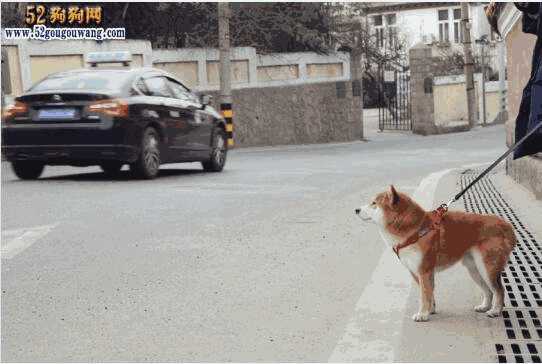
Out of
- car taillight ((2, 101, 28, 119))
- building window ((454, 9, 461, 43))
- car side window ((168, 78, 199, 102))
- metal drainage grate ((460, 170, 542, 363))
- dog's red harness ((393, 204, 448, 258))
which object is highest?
building window ((454, 9, 461, 43))

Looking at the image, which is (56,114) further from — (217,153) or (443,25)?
(443,25)

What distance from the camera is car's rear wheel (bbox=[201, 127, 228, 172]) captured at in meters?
14.7

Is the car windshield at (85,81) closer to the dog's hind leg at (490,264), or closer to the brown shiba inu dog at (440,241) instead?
the brown shiba inu dog at (440,241)

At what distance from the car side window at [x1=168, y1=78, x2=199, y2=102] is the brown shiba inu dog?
9.74m

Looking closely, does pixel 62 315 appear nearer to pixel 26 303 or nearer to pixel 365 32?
pixel 26 303

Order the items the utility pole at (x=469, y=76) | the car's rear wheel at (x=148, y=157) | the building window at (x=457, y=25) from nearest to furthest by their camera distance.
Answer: the car's rear wheel at (x=148, y=157)
the utility pole at (x=469, y=76)
the building window at (x=457, y=25)

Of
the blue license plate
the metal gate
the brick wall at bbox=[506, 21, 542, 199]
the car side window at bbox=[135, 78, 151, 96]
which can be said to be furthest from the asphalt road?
the metal gate

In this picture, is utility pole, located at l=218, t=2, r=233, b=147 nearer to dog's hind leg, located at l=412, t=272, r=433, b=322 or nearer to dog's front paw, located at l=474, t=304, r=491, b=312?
dog's front paw, located at l=474, t=304, r=491, b=312

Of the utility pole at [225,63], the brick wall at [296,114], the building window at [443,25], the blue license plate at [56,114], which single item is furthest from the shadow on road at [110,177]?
the building window at [443,25]

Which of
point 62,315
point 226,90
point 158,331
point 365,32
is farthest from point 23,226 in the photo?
point 365,32

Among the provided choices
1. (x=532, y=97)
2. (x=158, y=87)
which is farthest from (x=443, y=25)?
(x=532, y=97)

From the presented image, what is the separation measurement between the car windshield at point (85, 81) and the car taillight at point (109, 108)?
281 millimetres

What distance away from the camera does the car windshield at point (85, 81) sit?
12.5 meters

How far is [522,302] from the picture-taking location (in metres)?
4.92
